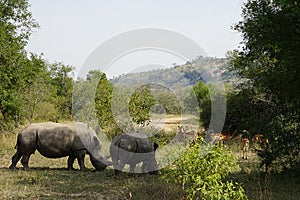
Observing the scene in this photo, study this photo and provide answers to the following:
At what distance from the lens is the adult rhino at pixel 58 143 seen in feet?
46.3

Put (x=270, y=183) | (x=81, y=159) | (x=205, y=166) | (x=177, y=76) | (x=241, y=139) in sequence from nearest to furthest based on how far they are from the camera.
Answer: (x=205, y=166), (x=270, y=183), (x=81, y=159), (x=241, y=139), (x=177, y=76)

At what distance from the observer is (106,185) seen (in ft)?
35.7

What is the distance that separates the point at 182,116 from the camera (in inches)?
936

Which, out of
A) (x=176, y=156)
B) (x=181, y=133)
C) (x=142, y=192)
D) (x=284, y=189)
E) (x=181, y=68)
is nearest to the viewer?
(x=176, y=156)

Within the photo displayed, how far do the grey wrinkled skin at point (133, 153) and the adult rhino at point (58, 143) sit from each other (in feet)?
4.56

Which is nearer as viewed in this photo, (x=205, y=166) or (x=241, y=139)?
(x=205, y=166)

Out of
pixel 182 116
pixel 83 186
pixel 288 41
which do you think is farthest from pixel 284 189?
pixel 182 116

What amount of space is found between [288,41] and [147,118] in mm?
10384

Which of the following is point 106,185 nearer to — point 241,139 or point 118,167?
point 118,167

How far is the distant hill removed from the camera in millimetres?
19234

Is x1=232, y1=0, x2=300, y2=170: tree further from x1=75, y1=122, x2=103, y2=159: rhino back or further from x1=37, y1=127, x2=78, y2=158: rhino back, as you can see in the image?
x1=37, y1=127, x2=78, y2=158: rhino back

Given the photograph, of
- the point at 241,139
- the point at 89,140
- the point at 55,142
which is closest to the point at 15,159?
the point at 55,142

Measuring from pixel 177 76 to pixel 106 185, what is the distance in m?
10.7

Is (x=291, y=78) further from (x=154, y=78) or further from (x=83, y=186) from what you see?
(x=154, y=78)
